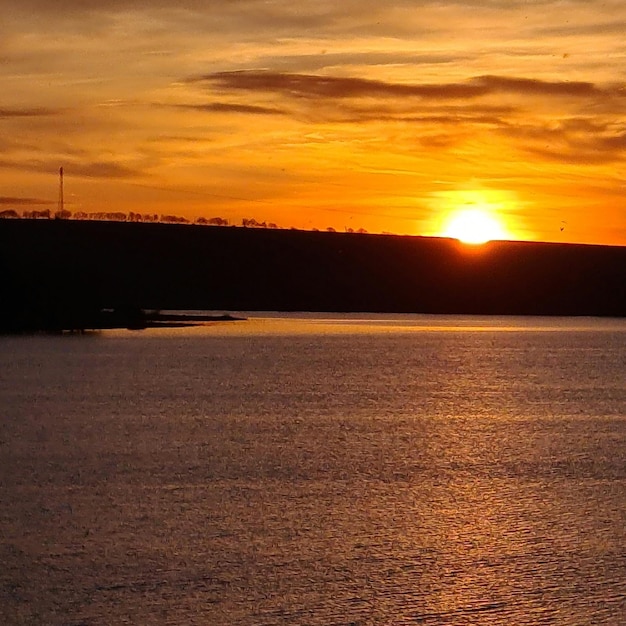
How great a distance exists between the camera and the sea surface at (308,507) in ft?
33.4

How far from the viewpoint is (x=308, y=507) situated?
14062 millimetres

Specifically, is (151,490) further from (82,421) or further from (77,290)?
(77,290)

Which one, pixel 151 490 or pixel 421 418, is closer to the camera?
pixel 151 490

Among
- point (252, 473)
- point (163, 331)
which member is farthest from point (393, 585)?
point (163, 331)

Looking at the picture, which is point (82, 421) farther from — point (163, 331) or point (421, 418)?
point (163, 331)

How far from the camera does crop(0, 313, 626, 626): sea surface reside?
401 inches

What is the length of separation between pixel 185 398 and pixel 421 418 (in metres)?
6.50

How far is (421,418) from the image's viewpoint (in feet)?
82.7

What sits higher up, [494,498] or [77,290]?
[77,290]

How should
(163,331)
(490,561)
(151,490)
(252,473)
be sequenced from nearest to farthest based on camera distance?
1. (490,561)
2. (151,490)
3. (252,473)
4. (163,331)

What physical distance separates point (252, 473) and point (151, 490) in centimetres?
198

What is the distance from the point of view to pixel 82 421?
23.3 meters

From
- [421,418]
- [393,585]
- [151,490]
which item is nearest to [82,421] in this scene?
[421,418]

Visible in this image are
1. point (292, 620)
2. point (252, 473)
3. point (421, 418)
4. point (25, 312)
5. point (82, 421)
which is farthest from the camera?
point (25, 312)
